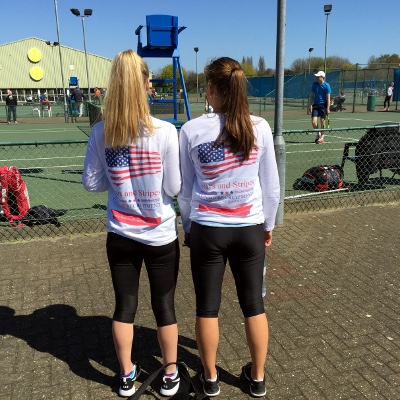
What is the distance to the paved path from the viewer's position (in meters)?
2.72

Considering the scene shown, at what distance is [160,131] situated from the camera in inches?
87.4

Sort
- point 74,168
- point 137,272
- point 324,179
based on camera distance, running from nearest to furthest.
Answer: point 137,272 < point 324,179 < point 74,168

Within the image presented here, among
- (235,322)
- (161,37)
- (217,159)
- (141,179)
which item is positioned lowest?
(235,322)

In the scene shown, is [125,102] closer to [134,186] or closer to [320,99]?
[134,186]

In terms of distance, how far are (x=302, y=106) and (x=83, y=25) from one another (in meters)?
16.0

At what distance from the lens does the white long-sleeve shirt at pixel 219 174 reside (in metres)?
2.21

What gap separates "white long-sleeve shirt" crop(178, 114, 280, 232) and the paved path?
1.17 metres

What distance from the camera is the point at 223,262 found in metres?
2.38

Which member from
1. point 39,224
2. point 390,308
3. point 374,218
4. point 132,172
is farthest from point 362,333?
point 39,224

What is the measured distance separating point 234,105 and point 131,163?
24.2 inches

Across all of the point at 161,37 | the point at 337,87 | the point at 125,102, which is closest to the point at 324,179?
the point at 161,37

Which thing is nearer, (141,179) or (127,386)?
(141,179)

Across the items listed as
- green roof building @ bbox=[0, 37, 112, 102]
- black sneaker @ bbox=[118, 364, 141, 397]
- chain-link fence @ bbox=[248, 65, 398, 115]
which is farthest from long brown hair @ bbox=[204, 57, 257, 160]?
green roof building @ bbox=[0, 37, 112, 102]

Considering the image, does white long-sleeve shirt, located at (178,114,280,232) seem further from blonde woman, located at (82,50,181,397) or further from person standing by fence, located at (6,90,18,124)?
person standing by fence, located at (6,90,18,124)
